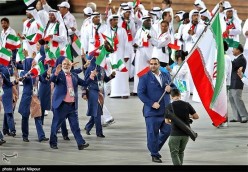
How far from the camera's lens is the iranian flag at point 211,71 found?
20.4 metres

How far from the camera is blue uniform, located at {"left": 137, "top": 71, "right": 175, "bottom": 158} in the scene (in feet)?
68.3

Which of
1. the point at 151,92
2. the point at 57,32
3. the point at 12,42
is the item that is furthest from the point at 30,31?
the point at 151,92

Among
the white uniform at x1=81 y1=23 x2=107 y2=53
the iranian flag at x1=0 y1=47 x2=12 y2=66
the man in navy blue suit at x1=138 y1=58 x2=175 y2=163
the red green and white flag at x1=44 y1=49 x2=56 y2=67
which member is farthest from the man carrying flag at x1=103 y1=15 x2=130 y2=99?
the man in navy blue suit at x1=138 y1=58 x2=175 y2=163

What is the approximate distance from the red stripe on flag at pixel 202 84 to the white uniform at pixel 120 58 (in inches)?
362

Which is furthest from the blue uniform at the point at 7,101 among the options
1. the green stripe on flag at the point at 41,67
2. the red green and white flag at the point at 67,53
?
the red green and white flag at the point at 67,53

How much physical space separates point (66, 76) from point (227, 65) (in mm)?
4621

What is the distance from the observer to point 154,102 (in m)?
20.8

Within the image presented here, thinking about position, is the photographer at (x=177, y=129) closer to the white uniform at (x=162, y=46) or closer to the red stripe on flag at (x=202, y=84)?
the red stripe on flag at (x=202, y=84)

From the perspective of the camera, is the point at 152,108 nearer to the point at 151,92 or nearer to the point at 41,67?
the point at 151,92

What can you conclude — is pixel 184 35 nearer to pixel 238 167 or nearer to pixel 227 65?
pixel 227 65

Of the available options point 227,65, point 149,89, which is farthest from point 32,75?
point 227,65

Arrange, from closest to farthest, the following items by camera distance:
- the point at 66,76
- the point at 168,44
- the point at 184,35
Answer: the point at 66,76 < the point at 168,44 < the point at 184,35

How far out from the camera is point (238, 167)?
19.9 m

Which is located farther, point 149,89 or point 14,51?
point 14,51
